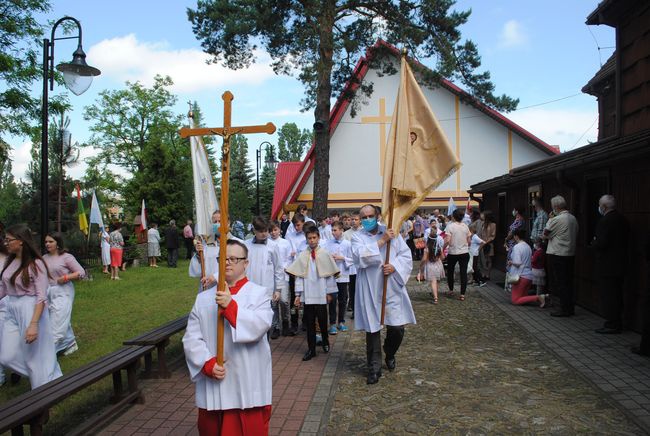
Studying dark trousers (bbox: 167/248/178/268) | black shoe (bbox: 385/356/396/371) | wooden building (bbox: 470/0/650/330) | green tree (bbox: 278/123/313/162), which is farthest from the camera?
green tree (bbox: 278/123/313/162)

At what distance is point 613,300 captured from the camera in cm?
844

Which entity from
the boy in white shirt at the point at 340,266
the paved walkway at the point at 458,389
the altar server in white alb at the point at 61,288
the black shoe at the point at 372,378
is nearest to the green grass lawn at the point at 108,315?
the altar server in white alb at the point at 61,288

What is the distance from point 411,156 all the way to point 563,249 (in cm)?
452

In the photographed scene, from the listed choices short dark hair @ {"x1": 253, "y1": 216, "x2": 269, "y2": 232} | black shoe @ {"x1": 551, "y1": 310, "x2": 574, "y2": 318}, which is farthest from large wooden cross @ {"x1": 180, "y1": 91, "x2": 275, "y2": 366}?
black shoe @ {"x1": 551, "y1": 310, "x2": 574, "y2": 318}

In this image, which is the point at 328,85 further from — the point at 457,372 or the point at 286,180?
the point at 286,180

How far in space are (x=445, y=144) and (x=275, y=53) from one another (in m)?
10.1

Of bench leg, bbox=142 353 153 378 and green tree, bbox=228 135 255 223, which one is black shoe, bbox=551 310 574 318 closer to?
bench leg, bbox=142 353 153 378

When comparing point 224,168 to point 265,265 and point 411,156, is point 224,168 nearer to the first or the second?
point 411,156

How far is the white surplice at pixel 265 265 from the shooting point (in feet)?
26.7

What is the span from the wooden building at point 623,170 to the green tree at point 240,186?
17659 millimetres

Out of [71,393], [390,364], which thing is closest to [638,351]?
[390,364]

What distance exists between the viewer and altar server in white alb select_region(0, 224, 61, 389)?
5.73m

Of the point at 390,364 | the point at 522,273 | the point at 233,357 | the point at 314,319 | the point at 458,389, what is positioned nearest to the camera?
the point at 233,357

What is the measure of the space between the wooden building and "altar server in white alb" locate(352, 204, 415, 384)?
3.46m
